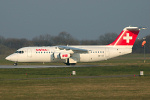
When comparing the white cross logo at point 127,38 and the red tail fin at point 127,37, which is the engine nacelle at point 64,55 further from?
the white cross logo at point 127,38

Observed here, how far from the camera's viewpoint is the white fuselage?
5112 centimetres

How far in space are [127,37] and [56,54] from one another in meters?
12.8

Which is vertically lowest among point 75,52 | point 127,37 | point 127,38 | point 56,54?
point 56,54

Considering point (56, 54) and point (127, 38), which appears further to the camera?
point (127, 38)

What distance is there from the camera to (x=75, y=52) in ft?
170

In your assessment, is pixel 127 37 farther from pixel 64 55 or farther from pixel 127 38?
pixel 64 55

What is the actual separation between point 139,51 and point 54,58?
2230 inches

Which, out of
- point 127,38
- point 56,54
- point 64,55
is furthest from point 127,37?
point 56,54

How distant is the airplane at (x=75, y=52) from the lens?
5106 centimetres

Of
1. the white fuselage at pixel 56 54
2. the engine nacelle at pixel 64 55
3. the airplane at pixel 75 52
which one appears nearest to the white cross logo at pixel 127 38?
the airplane at pixel 75 52

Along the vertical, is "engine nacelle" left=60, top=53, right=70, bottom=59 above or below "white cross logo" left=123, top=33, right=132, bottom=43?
below

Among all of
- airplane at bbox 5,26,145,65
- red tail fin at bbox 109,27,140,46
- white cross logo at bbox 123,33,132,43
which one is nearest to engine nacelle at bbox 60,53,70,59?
airplane at bbox 5,26,145,65

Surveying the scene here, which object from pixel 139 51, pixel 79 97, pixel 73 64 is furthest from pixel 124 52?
pixel 139 51

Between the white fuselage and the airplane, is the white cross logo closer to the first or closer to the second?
the airplane
